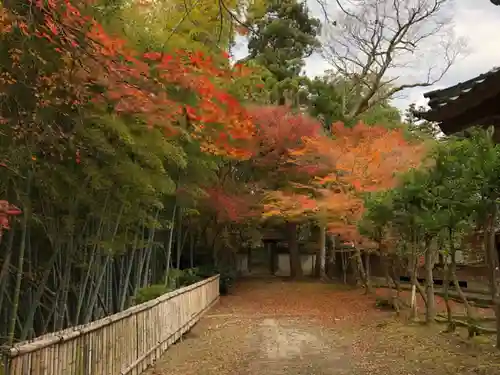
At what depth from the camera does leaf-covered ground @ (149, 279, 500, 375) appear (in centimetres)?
682

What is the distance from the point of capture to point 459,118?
12.3 ft

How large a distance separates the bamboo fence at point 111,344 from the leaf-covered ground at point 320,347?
1.14 feet

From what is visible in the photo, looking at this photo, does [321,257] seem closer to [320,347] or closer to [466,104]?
[320,347]

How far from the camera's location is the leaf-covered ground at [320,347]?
22.4 ft

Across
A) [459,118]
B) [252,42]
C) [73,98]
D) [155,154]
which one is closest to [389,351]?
[155,154]

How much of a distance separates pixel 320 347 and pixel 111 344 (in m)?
4.37

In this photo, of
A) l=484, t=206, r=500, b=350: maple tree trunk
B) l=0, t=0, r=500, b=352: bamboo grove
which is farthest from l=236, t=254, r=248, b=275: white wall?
l=484, t=206, r=500, b=350: maple tree trunk

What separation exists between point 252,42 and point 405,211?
50.5 feet

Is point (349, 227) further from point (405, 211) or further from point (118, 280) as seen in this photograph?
point (118, 280)

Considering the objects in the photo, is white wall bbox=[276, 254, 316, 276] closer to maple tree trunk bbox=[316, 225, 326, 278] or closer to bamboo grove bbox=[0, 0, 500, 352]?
maple tree trunk bbox=[316, 225, 326, 278]

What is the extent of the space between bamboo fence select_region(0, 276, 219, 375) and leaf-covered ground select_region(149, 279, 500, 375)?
348 millimetres

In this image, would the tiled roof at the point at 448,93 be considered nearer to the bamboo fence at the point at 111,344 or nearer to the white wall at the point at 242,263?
the bamboo fence at the point at 111,344

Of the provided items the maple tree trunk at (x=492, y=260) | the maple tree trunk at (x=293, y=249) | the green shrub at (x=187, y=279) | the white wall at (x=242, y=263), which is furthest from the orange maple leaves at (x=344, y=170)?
the white wall at (x=242, y=263)

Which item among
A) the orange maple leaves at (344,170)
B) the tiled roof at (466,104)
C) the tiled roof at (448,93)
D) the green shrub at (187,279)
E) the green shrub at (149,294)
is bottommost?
the green shrub at (149,294)
